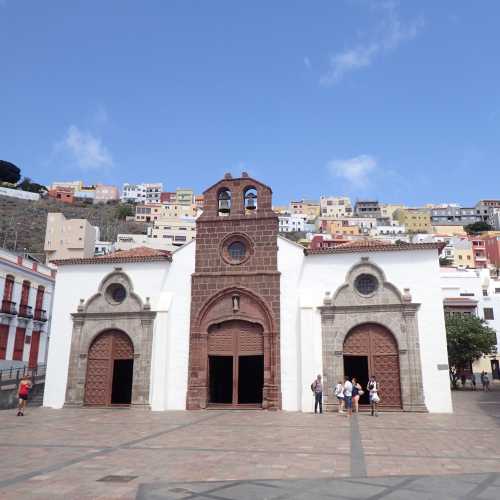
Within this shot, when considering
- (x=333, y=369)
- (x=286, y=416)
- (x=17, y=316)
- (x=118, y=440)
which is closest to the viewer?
(x=118, y=440)

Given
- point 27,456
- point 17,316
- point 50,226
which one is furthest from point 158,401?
point 50,226

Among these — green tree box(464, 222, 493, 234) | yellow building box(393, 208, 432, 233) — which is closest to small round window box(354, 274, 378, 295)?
yellow building box(393, 208, 432, 233)

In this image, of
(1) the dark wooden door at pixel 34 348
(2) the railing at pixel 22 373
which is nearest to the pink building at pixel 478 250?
(1) the dark wooden door at pixel 34 348

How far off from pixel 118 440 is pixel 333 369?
10.2m

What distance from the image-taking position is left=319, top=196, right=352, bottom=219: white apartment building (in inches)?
5827

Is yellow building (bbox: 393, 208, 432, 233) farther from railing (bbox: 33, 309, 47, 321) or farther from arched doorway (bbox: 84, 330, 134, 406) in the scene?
arched doorway (bbox: 84, 330, 134, 406)

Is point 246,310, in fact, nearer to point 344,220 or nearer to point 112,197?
point 344,220

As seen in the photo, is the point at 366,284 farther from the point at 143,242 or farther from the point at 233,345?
the point at 143,242

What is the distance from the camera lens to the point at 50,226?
89.8 metres

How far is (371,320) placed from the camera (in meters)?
20.4

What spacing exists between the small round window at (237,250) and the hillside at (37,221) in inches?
2819

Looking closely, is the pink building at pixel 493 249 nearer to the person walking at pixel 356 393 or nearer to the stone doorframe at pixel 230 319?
the stone doorframe at pixel 230 319

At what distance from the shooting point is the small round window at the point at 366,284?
20812mm

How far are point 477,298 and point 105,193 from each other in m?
120
